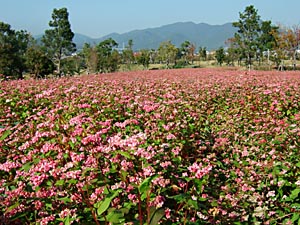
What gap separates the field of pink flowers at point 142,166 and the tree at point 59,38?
42145mm

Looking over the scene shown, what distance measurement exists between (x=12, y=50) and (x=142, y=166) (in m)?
39.0

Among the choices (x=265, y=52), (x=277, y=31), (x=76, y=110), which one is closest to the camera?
(x=76, y=110)

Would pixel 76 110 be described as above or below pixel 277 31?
below

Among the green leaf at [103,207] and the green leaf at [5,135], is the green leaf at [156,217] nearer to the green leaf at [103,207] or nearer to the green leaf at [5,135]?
the green leaf at [103,207]

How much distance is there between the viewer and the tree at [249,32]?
127 feet

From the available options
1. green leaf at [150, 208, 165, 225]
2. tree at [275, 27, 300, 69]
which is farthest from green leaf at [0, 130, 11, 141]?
tree at [275, 27, 300, 69]

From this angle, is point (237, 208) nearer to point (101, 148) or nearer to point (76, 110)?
point (101, 148)

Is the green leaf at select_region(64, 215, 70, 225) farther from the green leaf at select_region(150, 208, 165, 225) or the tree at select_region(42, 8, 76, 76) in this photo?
the tree at select_region(42, 8, 76, 76)

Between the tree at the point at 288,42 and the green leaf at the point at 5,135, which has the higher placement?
the tree at the point at 288,42

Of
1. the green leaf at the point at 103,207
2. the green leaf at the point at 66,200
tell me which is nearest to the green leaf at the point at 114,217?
the green leaf at the point at 103,207

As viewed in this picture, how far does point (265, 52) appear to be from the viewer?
1644 inches

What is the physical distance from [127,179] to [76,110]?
1.74 meters

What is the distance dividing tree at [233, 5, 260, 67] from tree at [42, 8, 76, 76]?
22.4 metres

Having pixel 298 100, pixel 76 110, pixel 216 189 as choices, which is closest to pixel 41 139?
pixel 76 110
